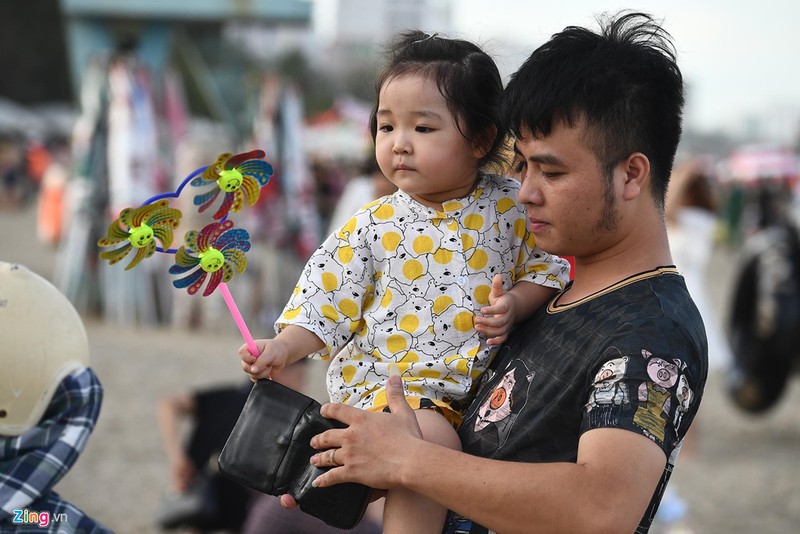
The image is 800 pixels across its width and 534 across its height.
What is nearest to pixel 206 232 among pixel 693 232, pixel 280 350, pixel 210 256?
pixel 210 256

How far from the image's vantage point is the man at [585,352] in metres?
1.62

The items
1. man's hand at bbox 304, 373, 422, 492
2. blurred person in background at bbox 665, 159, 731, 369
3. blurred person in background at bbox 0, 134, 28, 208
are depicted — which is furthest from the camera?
blurred person in background at bbox 0, 134, 28, 208

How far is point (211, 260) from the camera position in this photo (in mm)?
1896

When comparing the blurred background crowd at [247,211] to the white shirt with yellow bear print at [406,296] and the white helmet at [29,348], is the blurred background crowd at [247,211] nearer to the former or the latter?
the white shirt with yellow bear print at [406,296]

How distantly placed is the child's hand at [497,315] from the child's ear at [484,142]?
0.89 feet

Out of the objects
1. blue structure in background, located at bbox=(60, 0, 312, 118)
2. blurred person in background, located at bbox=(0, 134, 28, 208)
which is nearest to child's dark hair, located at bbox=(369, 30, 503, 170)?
blue structure in background, located at bbox=(60, 0, 312, 118)

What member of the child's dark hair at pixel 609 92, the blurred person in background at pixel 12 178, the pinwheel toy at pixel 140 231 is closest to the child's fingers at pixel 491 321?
the child's dark hair at pixel 609 92

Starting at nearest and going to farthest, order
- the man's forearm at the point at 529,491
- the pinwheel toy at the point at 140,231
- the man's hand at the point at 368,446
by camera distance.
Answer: the man's forearm at the point at 529,491 < the man's hand at the point at 368,446 < the pinwheel toy at the point at 140,231

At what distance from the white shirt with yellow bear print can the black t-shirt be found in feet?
0.35

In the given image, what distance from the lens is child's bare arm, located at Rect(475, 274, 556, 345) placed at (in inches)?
77.0

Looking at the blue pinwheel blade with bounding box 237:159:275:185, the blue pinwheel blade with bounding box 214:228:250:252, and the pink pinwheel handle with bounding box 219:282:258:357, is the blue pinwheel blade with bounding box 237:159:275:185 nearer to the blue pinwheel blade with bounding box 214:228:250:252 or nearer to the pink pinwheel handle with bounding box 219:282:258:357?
the blue pinwheel blade with bounding box 214:228:250:252

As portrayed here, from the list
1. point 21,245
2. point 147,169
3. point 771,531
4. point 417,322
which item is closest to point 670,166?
point 417,322

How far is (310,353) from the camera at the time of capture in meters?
1.97

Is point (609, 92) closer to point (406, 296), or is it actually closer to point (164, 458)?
point (406, 296)
